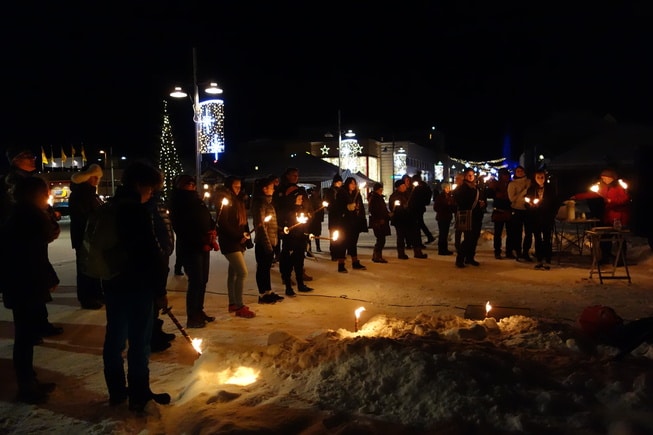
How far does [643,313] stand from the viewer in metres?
7.46

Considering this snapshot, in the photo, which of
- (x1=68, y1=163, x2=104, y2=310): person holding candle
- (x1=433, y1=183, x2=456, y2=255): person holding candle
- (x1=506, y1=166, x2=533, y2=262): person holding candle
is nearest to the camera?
(x1=68, y1=163, x2=104, y2=310): person holding candle

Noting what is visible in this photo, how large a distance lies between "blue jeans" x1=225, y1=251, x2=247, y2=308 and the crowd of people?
0.05ft

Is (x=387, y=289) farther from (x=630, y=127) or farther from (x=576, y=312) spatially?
(x=630, y=127)

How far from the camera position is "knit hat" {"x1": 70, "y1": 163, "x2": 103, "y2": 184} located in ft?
25.2

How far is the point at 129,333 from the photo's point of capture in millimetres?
4430

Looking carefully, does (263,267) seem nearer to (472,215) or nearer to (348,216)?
(348,216)

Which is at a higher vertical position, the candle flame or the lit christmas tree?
the lit christmas tree

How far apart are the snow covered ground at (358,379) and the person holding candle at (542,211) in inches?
156

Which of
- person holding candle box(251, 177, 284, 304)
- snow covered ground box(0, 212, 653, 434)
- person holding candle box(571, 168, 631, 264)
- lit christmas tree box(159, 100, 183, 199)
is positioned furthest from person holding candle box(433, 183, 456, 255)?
lit christmas tree box(159, 100, 183, 199)

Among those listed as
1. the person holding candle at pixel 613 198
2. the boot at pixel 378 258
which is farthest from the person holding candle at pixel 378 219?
the person holding candle at pixel 613 198

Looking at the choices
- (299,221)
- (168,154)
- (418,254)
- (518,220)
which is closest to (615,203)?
(518,220)

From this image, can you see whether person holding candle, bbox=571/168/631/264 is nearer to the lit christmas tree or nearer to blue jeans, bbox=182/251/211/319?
blue jeans, bbox=182/251/211/319

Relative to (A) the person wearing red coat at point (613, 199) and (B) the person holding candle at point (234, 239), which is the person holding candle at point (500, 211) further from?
(B) the person holding candle at point (234, 239)

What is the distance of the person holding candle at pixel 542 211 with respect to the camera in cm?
1162
